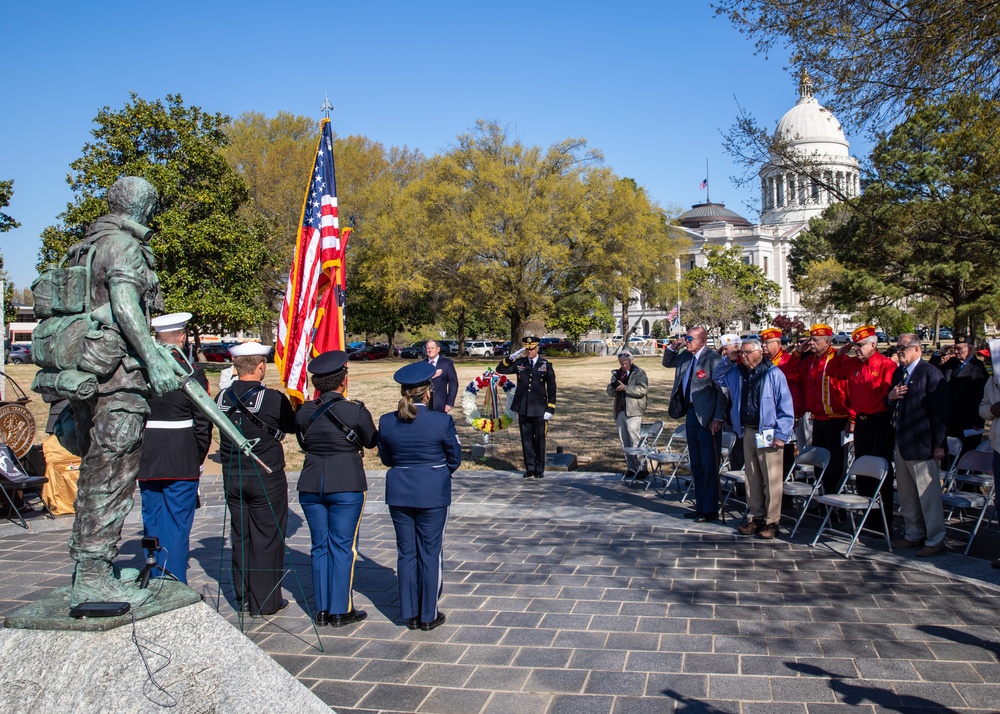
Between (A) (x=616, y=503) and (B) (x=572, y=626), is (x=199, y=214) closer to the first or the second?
(A) (x=616, y=503)

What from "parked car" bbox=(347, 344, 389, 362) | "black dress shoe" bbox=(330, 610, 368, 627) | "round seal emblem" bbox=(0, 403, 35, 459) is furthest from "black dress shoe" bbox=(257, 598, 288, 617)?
"parked car" bbox=(347, 344, 389, 362)

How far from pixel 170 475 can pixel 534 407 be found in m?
6.25

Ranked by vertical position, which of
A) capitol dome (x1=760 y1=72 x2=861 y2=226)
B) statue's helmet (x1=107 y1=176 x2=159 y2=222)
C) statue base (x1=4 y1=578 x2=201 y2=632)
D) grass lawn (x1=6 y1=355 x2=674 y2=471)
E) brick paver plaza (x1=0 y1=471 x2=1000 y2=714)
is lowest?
grass lawn (x1=6 y1=355 x2=674 y2=471)

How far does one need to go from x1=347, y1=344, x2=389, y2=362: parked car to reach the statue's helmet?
177ft

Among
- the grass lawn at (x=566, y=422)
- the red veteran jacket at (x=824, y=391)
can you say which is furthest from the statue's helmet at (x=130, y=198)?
the grass lawn at (x=566, y=422)

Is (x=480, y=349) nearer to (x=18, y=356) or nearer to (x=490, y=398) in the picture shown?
(x=18, y=356)

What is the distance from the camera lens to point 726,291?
70.0 m

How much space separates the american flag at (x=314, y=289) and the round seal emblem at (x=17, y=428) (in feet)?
12.0

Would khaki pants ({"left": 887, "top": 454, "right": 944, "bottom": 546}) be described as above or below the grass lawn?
above

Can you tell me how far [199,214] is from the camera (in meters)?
32.0

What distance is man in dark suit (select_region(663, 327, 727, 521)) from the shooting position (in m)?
8.56

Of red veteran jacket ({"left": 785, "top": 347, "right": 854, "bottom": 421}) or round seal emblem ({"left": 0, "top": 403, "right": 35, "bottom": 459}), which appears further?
round seal emblem ({"left": 0, "top": 403, "right": 35, "bottom": 459})

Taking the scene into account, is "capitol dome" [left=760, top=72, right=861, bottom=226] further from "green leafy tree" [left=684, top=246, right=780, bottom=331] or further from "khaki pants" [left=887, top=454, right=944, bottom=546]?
"green leafy tree" [left=684, top=246, right=780, bottom=331]

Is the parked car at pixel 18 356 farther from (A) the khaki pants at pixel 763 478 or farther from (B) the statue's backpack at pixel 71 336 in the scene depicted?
(B) the statue's backpack at pixel 71 336
